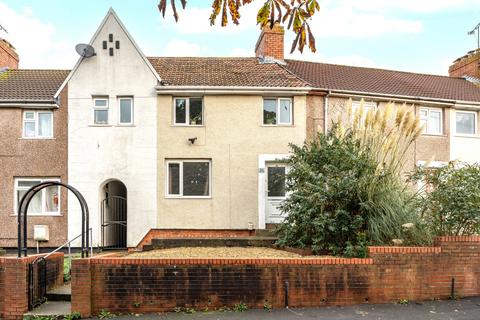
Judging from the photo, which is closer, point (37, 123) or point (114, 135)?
point (114, 135)

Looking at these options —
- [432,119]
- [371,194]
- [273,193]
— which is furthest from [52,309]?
[432,119]

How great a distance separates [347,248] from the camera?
845 cm

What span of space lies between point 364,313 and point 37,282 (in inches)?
238

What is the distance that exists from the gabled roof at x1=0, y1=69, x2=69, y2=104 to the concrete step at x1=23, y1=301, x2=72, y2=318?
8878 millimetres

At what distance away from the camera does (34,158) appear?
15.1 m

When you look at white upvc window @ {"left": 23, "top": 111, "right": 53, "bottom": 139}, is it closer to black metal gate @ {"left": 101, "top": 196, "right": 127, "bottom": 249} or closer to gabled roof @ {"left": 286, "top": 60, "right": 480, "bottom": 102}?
black metal gate @ {"left": 101, "top": 196, "right": 127, "bottom": 249}

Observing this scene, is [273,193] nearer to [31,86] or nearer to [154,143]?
[154,143]

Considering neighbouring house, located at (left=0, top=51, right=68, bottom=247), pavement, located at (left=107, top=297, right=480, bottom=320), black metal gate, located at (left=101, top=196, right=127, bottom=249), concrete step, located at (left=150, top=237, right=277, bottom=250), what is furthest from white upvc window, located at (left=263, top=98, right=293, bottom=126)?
pavement, located at (left=107, top=297, right=480, bottom=320)

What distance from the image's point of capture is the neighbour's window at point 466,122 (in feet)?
58.6

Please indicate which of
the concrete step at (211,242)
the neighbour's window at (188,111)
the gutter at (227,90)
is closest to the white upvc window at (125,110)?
the gutter at (227,90)

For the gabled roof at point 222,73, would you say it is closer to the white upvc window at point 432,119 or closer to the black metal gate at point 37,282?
the white upvc window at point 432,119

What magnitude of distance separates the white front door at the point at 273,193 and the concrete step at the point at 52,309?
8267 mm

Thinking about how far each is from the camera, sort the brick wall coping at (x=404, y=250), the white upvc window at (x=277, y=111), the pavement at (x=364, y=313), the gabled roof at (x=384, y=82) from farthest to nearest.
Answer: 1. the gabled roof at (x=384, y=82)
2. the white upvc window at (x=277, y=111)
3. the brick wall coping at (x=404, y=250)
4. the pavement at (x=364, y=313)

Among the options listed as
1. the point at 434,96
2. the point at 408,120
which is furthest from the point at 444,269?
the point at 434,96
